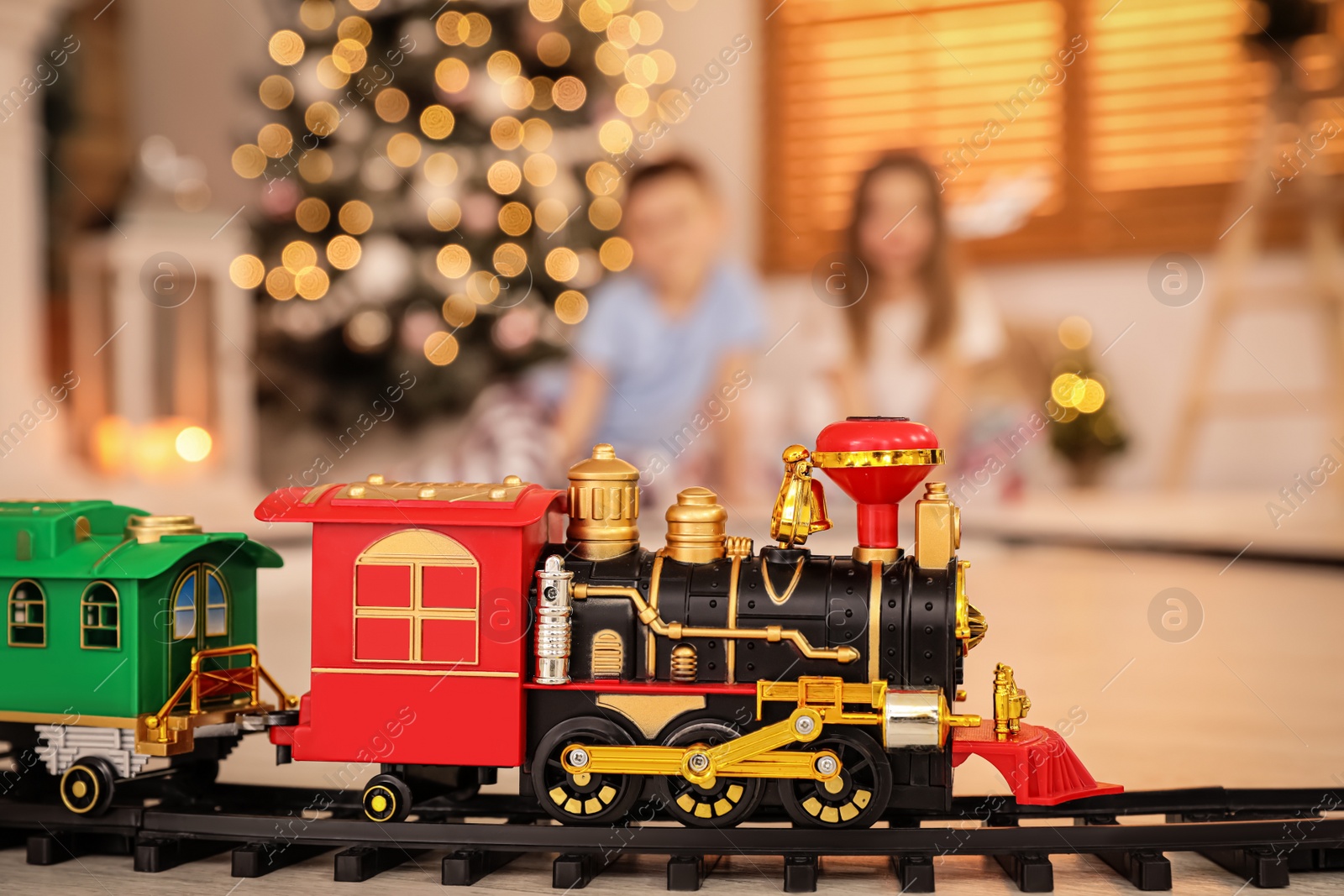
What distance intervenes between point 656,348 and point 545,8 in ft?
8.19

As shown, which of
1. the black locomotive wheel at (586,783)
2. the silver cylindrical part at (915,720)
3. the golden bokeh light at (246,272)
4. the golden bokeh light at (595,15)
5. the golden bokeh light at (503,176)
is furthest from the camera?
the golden bokeh light at (246,272)

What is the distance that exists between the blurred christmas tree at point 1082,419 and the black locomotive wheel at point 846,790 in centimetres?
708

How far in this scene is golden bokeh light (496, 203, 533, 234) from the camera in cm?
872

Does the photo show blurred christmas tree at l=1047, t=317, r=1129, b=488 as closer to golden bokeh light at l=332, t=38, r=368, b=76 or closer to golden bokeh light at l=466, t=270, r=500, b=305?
golden bokeh light at l=466, t=270, r=500, b=305

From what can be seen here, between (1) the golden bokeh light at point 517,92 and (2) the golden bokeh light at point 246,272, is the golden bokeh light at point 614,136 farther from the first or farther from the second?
(2) the golden bokeh light at point 246,272

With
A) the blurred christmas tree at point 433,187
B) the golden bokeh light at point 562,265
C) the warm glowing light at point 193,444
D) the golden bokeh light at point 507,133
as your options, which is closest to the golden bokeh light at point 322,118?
the blurred christmas tree at point 433,187

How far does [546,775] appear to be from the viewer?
2402 mm

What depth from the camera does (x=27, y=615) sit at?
2580mm

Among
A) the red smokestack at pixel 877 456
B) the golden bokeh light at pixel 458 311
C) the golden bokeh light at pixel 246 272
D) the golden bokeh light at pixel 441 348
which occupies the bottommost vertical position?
the red smokestack at pixel 877 456

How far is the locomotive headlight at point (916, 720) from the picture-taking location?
2.25 meters

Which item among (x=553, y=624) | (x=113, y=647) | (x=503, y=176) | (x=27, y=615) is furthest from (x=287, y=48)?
(x=553, y=624)

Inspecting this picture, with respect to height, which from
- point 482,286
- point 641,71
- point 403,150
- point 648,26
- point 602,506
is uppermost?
point 648,26

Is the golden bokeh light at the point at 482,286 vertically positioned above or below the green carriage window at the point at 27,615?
above

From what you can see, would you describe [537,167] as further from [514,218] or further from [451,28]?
[451,28]
